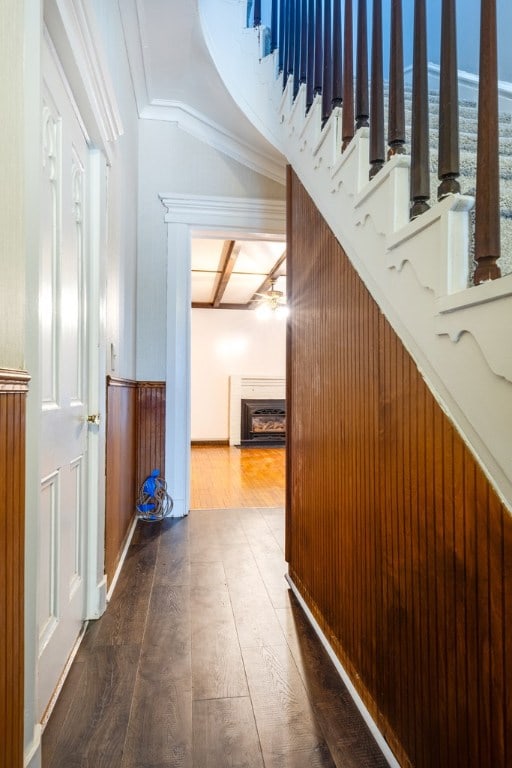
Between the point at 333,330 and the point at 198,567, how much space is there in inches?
58.7

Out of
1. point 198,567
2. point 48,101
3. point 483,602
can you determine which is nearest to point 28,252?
point 48,101

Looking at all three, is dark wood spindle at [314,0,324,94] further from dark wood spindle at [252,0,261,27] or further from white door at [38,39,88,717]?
dark wood spindle at [252,0,261,27]

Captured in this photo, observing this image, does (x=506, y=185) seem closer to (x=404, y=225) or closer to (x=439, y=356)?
(x=404, y=225)

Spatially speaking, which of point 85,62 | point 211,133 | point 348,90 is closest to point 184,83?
point 211,133

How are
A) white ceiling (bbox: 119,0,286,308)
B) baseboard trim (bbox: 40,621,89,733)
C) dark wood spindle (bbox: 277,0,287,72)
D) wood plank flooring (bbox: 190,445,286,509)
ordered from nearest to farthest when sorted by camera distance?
baseboard trim (bbox: 40,621,89,733), dark wood spindle (bbox: 277,0,287,72), white ceiling (bbox: 119,0,286,308), wood plank flooring (bbox: 190,445,286,509)

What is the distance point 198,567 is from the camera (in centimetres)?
225

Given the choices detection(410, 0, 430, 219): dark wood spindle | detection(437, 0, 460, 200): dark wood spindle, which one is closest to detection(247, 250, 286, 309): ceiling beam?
detection(410, 0, 430, 219): dark wood spindle

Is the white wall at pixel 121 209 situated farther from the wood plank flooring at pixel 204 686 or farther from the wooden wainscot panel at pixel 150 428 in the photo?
the wood plank flooring at pixel 204 686

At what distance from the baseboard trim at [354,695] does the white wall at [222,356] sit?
563cm

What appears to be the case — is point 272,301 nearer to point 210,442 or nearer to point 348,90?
point 210,442

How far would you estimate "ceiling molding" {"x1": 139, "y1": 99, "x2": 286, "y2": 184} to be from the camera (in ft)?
10.1

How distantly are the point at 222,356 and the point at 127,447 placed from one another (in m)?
4.90

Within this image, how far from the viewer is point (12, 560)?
34.4 inches

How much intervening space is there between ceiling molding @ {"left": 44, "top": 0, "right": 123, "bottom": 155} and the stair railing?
0.78 meters
